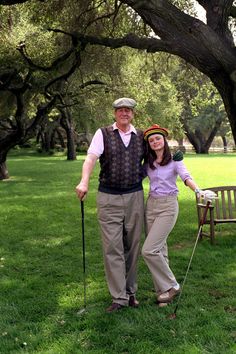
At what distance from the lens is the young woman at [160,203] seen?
5.01 m

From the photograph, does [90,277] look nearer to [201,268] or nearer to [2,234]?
[201,268]

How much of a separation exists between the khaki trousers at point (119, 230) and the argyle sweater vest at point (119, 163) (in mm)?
89

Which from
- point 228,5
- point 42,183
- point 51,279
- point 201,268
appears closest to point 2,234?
point 51,279

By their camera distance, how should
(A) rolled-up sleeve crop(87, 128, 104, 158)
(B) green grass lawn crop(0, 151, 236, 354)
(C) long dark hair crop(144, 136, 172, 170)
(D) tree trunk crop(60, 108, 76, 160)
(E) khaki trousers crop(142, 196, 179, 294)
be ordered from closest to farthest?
(B) green grass lawn crop(0, 151, 236, 354)
(A) rolled-up sleeve crop(87, 128, 104, 158)
(E) khaki trousers crop(142, 196, 179, 294)
(C) long dark hair crop(144, 136, 172, 170)
(D) tree trunk crop(60, 108, 76, 160)

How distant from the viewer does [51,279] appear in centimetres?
649

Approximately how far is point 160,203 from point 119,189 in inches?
18.2

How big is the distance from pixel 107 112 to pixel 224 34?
1882cm

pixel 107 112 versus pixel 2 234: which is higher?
pixel 107 112

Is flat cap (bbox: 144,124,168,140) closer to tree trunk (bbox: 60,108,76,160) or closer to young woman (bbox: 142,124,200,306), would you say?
young woman (bbox: 142,124,200,306)

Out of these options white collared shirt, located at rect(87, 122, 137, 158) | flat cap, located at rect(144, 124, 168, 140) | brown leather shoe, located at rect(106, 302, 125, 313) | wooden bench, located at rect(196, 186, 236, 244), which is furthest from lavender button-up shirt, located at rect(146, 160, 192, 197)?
wooden bench, located at rect(196, 186, 236, 244)

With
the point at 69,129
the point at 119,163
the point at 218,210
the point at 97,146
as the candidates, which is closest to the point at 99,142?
the point at 97,146

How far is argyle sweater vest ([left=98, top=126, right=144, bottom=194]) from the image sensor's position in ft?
16.2

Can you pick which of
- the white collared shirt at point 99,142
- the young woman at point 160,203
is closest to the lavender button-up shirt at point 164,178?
the young woman at point 160,203

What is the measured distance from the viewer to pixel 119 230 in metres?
5.04
